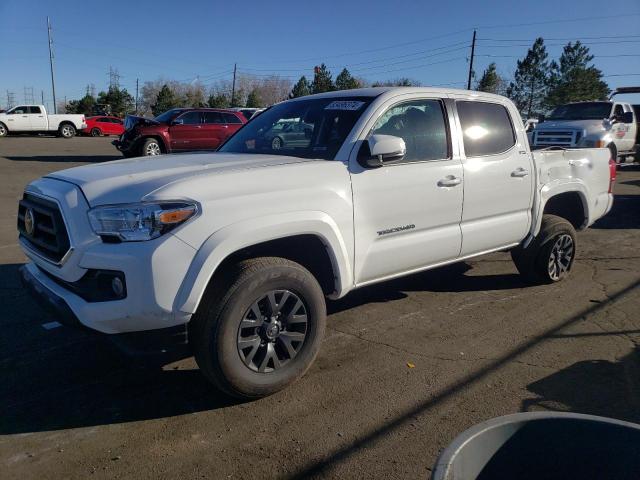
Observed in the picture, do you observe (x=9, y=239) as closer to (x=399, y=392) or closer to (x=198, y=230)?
(x=198, y=230)

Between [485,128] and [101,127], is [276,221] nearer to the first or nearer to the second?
[485,128]

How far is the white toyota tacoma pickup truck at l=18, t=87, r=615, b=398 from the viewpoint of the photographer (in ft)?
9.43

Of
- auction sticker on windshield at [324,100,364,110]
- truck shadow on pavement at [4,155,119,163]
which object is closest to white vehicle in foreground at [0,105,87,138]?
truck shadow on pavement at [4,155,119,163]

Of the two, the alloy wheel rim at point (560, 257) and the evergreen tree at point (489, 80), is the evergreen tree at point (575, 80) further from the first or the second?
the alloy wheel rim at point (560, 257)

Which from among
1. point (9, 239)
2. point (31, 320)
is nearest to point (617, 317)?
point (31, 320)

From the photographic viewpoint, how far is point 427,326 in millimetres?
4504

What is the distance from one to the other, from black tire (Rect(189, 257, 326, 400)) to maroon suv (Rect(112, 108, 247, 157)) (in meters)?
14.5

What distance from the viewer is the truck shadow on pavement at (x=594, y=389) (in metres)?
3.21

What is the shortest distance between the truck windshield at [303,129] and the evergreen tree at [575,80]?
5365cm

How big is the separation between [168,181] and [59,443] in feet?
5.00

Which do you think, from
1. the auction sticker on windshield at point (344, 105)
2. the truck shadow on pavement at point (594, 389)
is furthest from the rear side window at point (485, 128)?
the truck shadow on pavement at point (594, 389)

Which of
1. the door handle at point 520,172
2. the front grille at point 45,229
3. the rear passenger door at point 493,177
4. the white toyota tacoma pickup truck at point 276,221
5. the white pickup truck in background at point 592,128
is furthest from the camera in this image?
the white pickup truck in background at point 592,128

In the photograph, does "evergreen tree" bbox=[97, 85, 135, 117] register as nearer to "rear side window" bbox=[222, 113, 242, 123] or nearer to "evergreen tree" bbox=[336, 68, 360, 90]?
"evergreen tree" bbox=[336, 68, 360, 90]

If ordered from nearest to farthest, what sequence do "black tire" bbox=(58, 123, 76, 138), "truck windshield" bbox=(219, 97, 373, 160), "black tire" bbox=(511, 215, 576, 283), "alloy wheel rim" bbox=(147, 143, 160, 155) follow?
"truck windshield" bbox=(219, 97, 373, 160) < "black tire" bbox=(511, 215, 576, 283) < "alloy wheel rim" bbox=(147, 143, 160, 155) < "black tire" bbox=(58, 123, 76, 138)
